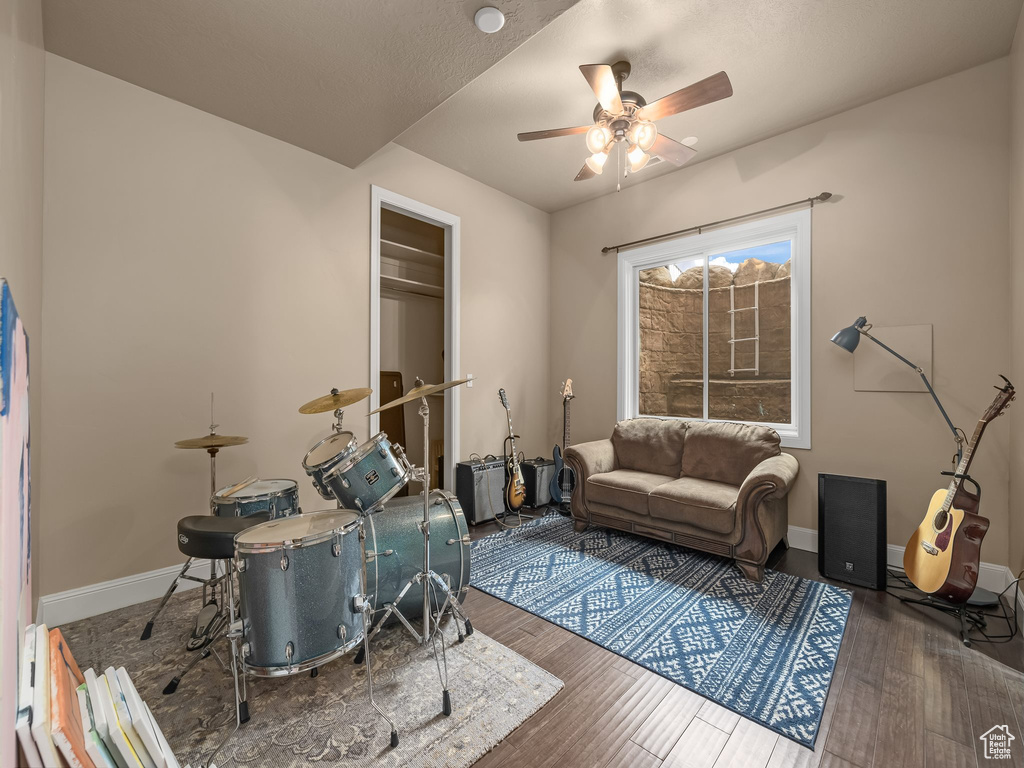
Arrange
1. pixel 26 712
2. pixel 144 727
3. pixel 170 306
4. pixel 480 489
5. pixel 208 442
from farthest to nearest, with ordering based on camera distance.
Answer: pixel 480 489, pixel 170 306, pixel 208 442, pixel 144 727, pixel 26 712

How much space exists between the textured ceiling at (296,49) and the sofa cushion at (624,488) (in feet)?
8.95

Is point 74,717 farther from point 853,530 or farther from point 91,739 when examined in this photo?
point 853,530

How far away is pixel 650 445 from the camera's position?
3.74 meters

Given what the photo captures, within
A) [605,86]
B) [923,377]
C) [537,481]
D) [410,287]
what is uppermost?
[605,86]

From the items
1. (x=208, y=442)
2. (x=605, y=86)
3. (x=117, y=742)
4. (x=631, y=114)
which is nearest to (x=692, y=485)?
(x=631, y=114)

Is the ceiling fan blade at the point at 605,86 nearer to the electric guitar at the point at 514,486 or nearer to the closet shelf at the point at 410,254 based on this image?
the electric guitar at the point at 514,486

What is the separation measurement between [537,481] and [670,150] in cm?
282

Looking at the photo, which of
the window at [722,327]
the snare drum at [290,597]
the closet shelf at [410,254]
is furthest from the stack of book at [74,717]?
the closet shelf at [410,254]

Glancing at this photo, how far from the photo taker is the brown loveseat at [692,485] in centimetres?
276

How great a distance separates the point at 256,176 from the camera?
9.61 ft

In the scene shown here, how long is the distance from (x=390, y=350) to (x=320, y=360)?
1879 millimetres

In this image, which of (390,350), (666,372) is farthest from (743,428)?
(390,350)

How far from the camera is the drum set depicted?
5.05ft

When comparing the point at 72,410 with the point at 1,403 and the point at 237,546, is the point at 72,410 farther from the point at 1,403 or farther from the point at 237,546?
the point at 1,403
